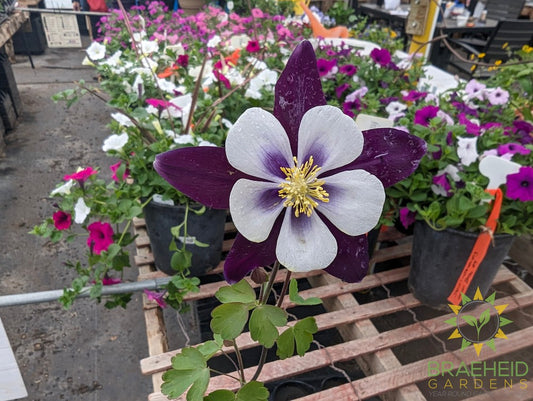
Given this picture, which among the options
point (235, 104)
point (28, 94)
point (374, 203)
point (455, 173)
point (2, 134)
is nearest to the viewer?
point (374, 203)

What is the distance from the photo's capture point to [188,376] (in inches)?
22.4

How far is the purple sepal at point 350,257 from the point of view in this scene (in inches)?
19.4

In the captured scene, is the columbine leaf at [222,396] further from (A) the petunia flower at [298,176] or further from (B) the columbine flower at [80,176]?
(B) the columbine flower at [80,176]

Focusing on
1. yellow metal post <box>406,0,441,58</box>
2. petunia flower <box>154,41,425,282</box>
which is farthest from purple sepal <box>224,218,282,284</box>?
yellow metal post <box>406,0,441,58</box>

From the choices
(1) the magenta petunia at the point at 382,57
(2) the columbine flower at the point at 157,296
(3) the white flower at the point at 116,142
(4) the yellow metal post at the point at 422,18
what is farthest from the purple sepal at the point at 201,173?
(4) the yellow metal post at the point at 422,18

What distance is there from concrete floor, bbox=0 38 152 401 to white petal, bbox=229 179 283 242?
1350 mm

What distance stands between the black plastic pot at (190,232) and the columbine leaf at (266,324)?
0.81 m

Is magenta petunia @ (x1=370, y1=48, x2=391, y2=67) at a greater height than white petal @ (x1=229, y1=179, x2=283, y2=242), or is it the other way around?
white petal @ (x1=229, y1=179, x2=283, y2=242)

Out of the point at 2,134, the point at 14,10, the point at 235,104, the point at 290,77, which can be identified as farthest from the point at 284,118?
the point at 14,10

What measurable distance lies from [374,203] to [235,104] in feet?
4.49

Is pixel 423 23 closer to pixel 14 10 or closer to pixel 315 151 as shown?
pixel 315 151

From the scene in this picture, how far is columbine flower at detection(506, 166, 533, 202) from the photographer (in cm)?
108

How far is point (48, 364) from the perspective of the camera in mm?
1616

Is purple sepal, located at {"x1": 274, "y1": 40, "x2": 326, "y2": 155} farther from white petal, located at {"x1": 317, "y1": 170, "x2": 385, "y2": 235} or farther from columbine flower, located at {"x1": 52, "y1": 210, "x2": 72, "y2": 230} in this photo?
columbine flower, located at {"x1": 52, "y1": 210, "x2": 72, "y2": 230}
